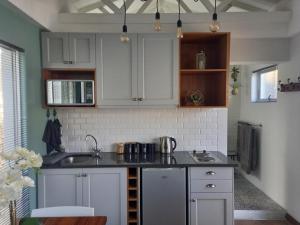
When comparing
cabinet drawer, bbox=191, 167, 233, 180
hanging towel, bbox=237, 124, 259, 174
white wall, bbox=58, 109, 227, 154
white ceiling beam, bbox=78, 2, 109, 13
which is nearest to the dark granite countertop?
cabinet drawer, bbox=191, 167, 233, 180

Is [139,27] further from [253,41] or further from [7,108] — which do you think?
[7,108]

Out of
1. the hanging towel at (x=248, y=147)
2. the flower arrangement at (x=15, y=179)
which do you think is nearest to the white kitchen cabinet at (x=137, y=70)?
the flower arrangement at (x=15, y=179)

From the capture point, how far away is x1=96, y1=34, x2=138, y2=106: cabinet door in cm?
286

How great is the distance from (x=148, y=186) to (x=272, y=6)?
2581 millimetres

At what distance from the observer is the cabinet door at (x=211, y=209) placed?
8.70 feet

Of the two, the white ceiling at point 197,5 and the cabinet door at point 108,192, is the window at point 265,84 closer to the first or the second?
the white ceiling at point 197,5

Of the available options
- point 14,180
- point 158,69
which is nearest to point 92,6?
point 158,69

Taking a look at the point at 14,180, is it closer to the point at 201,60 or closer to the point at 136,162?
the point at 136,162

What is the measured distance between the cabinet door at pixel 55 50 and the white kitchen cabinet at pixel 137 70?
1.10 ft

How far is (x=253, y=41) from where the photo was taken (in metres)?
3.24

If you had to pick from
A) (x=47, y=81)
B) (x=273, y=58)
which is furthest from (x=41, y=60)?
(x=273, y=58)

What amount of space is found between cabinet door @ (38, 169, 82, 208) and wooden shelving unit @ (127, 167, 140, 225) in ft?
1.58

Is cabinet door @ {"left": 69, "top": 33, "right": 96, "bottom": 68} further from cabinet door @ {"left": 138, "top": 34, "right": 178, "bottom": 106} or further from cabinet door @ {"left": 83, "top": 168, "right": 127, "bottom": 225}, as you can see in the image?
cabinet door @ {"left": 83, "top": 168, "right": 127, "bottom": 225}

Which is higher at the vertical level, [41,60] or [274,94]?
[41,60]
